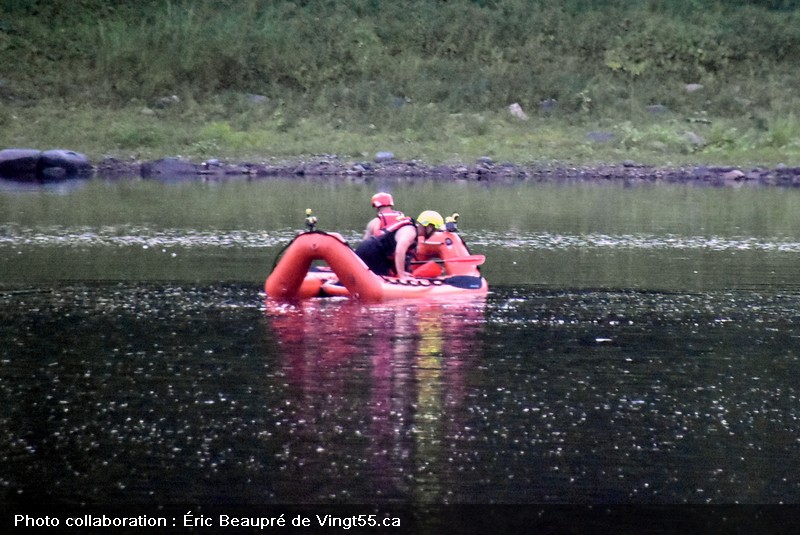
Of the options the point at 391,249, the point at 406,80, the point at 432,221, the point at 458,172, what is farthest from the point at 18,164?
the point at 391,249

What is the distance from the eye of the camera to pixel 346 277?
17.4m

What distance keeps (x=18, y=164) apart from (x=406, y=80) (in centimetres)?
1236

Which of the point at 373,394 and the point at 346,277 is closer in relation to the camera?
the point at 373,394

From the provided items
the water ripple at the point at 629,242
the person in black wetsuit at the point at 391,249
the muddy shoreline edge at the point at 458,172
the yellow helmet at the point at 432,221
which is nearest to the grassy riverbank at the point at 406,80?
the muddy shoreline edge at the point at 458,172

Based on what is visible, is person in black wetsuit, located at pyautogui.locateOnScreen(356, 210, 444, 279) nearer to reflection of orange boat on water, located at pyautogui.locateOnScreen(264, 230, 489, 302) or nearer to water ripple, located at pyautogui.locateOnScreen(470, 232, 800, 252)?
reflection of orange boat on water, located at pyautogui.locateOnScreen(264, 230, 489, 302)

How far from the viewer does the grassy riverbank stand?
1662 inches

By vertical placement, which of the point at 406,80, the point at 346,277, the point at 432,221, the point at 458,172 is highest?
the point at 406,80

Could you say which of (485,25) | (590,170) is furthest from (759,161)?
(485,25)

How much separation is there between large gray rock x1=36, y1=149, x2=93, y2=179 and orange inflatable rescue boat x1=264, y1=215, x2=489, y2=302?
70.8 feet

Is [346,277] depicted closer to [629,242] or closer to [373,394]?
[373,394]

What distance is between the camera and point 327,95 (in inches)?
1748

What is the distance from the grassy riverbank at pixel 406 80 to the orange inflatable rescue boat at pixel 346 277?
73.5 ft

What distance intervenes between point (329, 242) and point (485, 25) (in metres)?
32.3

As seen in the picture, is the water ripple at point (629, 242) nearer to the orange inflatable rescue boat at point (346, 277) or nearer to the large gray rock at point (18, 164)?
the orange inflatable rescue boat at point (346, 277)
